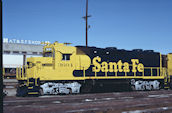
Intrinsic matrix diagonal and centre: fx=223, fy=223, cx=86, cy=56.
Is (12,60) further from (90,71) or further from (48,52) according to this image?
(90,71)

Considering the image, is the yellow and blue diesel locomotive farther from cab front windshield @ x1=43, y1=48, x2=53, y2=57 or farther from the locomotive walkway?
the locomotive walkway

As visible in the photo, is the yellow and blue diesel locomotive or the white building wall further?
the white building wall

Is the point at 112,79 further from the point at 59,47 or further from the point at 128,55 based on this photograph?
the point at 59,47

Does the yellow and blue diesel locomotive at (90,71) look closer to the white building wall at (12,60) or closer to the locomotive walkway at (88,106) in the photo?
the locomotive walkway at (88,106)

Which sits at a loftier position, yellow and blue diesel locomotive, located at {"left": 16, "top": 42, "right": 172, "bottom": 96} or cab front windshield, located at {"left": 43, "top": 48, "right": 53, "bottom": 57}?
cab front windshield, located at {"left": 43, "top": 48, "right": 53, "bottom": 57}

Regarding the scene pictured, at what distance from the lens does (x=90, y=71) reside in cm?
1647

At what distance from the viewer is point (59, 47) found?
15406 millimetres

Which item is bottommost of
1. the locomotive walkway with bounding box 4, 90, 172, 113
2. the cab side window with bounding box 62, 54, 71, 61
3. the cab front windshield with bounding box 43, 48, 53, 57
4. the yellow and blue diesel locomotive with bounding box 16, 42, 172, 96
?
the locomotive walkway with bounding box 4, 90, 172, 113

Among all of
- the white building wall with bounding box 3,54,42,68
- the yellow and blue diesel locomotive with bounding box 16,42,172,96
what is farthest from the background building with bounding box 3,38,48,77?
the yellow and blue diesel locomotive with bounding box 16,42,172,96

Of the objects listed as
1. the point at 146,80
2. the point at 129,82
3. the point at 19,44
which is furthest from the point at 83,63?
the point at 19,44

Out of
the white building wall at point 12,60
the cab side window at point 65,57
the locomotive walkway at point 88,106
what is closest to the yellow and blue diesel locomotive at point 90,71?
the cab side window at point 65,57

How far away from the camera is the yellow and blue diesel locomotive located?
14828mm

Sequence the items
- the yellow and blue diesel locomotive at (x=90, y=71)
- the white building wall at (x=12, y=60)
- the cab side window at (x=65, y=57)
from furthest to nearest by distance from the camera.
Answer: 1. the white building wall at (x=12, y=60)
2. the cab side window at (x=65, y=57)
3. the yellow and blue diesel locomotive at (x=90, y=71)

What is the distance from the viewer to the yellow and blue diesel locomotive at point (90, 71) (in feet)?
48.6
